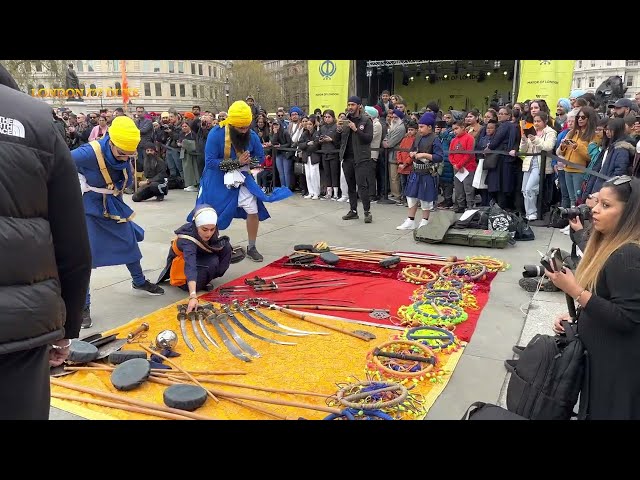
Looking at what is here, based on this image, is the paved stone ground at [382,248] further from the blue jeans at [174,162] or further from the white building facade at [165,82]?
the white building facade at [165,82]

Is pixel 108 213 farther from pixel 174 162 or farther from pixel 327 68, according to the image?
pixel 327 68

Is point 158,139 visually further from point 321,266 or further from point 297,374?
point 297,374

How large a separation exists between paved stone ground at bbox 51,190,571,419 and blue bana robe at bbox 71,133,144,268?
492 mm

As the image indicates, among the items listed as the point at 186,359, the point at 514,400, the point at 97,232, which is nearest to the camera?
the point at 514,400

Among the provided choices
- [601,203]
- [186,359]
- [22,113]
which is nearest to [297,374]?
[186,359]

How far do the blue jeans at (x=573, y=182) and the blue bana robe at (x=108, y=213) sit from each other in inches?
230

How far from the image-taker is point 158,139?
1334 centimetres

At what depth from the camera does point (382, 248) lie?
682 cm

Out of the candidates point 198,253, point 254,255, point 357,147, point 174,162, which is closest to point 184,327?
point 198,253

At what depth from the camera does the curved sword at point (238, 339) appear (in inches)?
150

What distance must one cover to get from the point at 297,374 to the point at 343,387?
0.40 metres

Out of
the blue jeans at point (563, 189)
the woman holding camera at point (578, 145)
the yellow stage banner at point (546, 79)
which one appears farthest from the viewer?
the yellow stage banner at point (546, 79)

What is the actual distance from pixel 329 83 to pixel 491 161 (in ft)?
20.0

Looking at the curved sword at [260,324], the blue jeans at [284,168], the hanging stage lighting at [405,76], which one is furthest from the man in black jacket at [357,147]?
the hanging stage lighting at [405,76]
